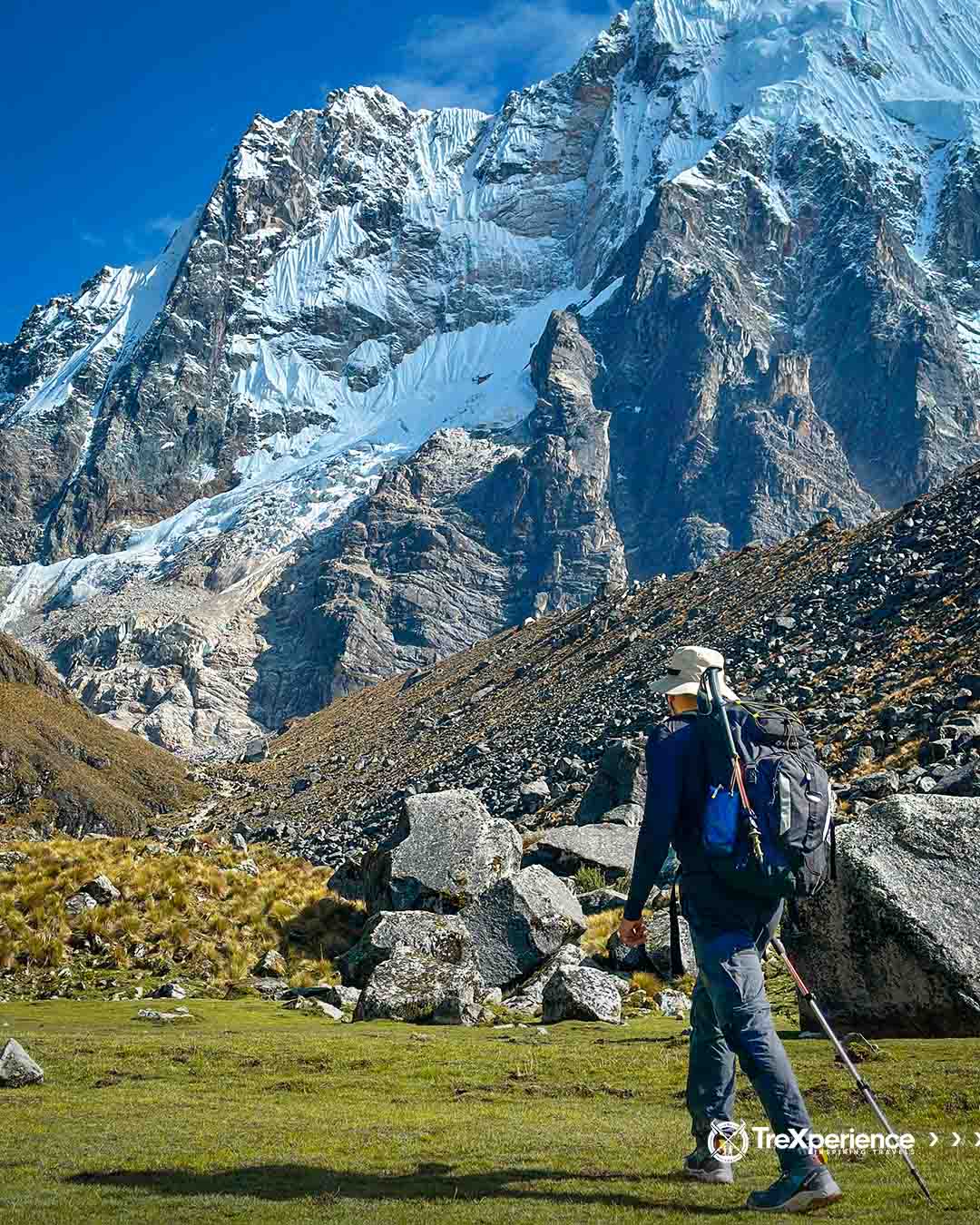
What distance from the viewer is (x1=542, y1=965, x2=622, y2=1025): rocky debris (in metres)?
12.4

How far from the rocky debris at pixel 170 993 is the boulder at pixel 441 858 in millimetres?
3905

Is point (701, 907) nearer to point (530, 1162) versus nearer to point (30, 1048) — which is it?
point (530, 1162)

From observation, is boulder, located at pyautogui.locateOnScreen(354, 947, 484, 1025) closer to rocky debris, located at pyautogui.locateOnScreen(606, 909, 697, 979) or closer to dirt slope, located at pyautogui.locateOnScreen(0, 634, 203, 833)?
rocky debris, located at pyautogui.locateOnScreen(606, 909, 697, 979)

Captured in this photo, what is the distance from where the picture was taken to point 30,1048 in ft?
34.2

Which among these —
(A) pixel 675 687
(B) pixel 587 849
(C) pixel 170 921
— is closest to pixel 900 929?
(A) pixel 675 687

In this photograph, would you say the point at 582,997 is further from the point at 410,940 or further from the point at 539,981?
the point at 410,940

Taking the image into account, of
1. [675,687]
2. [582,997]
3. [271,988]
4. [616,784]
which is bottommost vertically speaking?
[271,988]

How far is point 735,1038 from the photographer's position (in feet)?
20.7

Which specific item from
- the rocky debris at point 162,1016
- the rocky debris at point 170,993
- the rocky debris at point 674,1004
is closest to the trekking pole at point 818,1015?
the rocky debris at point 674,1004

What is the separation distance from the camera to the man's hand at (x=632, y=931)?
7113mm

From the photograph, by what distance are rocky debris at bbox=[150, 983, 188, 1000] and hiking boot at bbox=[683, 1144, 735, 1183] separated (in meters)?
10.2

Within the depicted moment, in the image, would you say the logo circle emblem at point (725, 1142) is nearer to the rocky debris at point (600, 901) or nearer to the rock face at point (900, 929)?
the rock face at point (900, 929)

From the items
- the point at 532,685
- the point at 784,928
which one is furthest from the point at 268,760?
the point at 784,928

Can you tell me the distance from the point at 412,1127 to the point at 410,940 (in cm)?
743
